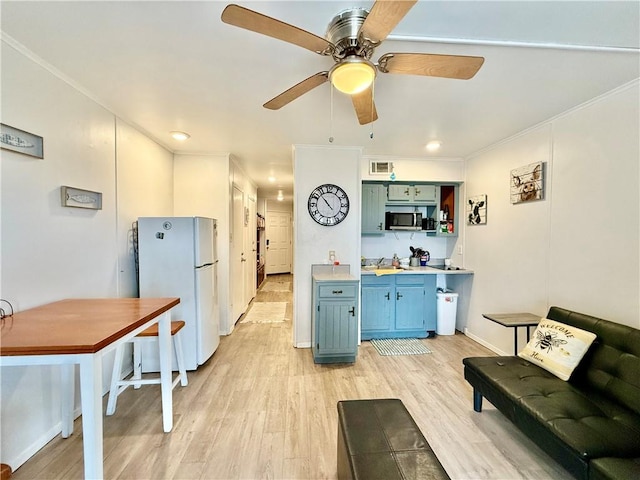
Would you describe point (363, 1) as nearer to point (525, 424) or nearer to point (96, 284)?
point (525, 424)

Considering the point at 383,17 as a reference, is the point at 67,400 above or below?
below

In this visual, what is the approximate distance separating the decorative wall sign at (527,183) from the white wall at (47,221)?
399 cm

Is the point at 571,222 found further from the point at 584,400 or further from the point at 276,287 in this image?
the point at 276,287

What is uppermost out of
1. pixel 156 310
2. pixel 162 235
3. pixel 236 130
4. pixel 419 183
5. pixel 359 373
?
pixel 236 130

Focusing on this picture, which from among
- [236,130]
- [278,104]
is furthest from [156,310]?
[236,130]

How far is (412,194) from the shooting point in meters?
3.95

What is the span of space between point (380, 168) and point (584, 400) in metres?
3.01

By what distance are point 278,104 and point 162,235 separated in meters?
1.75

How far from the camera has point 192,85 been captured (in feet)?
6.57

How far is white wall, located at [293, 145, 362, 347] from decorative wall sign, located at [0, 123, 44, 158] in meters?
2.18

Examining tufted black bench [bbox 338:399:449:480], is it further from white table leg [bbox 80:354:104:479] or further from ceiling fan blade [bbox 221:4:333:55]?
ceiling fan blade [bbox 221:4:333:55]

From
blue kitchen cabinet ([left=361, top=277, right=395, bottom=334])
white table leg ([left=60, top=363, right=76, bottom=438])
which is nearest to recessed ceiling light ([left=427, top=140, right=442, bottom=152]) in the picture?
blue kitchen cabinet ([left=361, top=277, right=395, bottom=334])

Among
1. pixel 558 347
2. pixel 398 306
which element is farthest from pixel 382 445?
pixel 398 306

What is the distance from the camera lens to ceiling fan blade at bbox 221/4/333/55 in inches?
40.6
